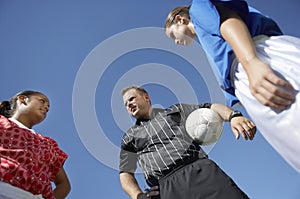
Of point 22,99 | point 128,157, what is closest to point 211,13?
point 128,157

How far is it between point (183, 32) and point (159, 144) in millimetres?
857

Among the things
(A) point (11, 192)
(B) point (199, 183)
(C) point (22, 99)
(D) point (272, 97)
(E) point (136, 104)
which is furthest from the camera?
(E) point (136, 104)

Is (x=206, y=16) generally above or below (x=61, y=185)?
above

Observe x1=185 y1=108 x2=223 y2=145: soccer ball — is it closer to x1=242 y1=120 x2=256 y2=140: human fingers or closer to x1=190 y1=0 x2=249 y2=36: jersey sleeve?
x1=242 y1=120 x2=256 y2=140: human fingers

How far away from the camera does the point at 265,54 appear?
0.85 m

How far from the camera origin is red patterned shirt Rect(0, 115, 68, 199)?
1.43 meters

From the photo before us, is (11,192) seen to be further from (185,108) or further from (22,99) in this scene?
(185,108)

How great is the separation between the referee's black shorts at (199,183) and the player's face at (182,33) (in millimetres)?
747

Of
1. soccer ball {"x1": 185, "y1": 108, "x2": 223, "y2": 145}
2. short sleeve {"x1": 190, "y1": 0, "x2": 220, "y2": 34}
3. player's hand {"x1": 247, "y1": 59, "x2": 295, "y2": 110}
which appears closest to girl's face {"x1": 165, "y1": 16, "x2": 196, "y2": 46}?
short sleeve {"x1": 190, "y1": 0, "x2": 220, "y2": 34}

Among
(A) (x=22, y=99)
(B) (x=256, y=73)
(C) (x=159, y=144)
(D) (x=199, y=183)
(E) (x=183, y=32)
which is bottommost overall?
(D) (x=199, y=183)

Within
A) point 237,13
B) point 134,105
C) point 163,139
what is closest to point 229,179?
point 163,139

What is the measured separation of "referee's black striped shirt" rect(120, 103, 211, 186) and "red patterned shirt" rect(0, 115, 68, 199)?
1.38 ft

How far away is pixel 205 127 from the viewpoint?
188 centimetres

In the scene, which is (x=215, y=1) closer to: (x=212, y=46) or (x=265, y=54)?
(x=212, y=46)
